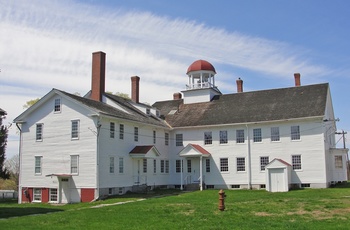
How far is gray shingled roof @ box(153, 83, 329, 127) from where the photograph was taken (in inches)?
1405

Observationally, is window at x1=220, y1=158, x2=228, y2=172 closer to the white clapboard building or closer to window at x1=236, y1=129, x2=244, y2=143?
the white clapboard building

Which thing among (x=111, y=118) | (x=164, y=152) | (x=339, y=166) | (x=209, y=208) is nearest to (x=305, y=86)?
(x=339, y=166)

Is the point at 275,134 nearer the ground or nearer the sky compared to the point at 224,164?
nearer the sky

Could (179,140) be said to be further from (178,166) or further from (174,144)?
(178,166)

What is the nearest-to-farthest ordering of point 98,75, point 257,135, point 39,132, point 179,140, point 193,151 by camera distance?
point 39,132, point 98,75, point 257,135, point 193,151, point 179,140

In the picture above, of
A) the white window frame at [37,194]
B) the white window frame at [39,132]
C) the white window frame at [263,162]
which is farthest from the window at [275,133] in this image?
the white window frame at [37,194]

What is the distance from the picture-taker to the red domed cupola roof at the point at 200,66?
144 ft

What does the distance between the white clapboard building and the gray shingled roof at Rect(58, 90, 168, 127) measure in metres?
0.19

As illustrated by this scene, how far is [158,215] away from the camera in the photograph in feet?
58.6

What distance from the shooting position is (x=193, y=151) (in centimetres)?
3712

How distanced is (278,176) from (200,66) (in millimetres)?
15251

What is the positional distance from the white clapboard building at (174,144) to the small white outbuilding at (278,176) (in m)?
0.08

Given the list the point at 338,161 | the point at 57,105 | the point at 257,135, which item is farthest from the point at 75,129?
the point at 338,161

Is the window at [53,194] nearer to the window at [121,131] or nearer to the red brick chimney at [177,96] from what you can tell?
the window at [121,131]
